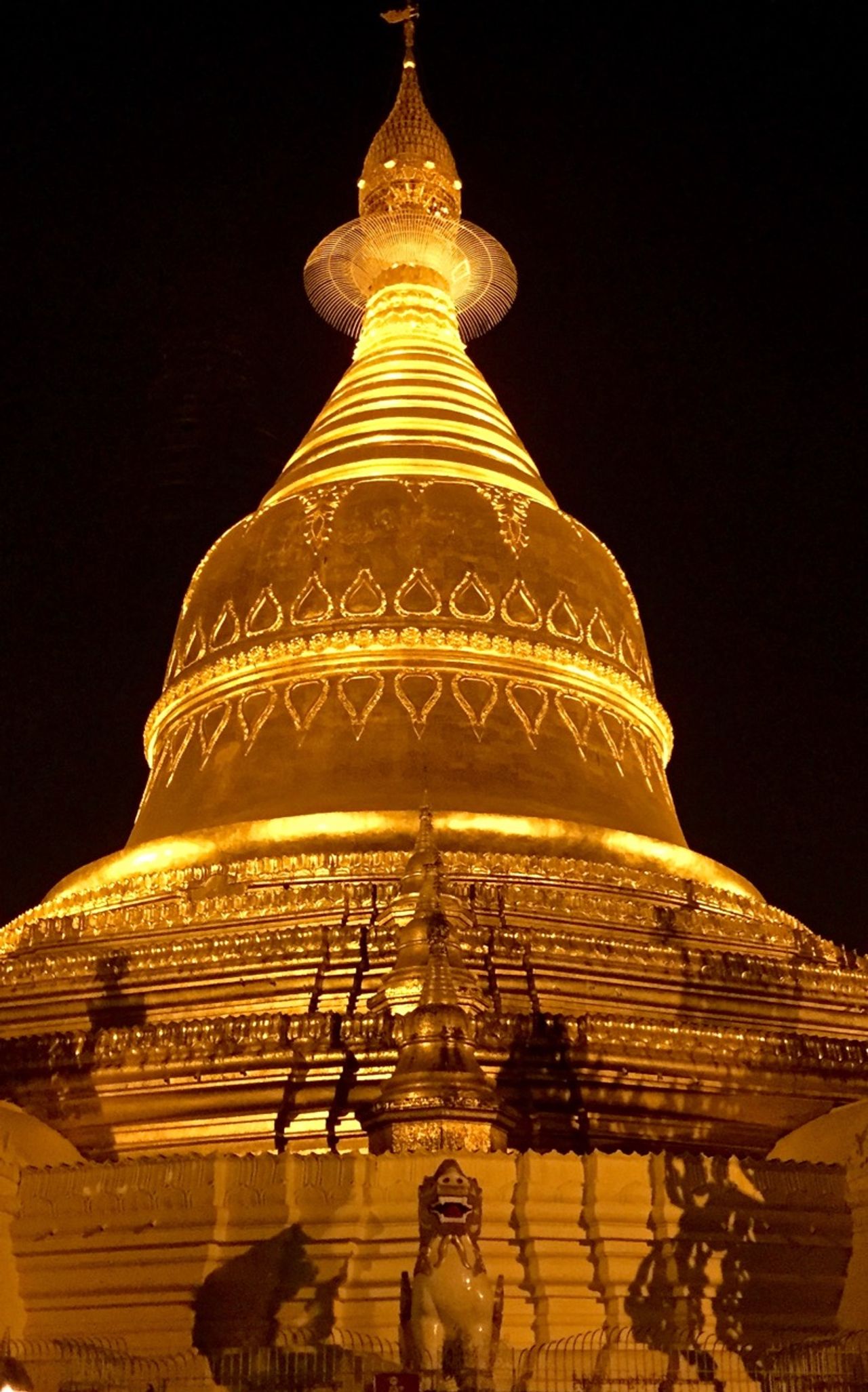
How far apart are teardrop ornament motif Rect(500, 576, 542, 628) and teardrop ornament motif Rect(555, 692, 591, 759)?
66cm

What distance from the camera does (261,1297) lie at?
8539mm

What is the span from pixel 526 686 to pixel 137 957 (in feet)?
13.7

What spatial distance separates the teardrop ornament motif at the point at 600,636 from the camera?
49.0 feet

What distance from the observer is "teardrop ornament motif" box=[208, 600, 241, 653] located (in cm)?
1485

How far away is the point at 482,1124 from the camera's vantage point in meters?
8.58

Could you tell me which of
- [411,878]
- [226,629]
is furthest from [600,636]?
[411,878]

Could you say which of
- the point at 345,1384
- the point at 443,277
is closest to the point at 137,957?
the point at 345,1384

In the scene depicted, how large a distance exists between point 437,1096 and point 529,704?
234 inches

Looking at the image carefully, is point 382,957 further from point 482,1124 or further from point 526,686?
point 526,686

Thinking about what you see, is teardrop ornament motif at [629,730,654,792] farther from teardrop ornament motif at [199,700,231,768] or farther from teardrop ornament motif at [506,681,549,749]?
teardrop ornament motif at [199,700,231,768]

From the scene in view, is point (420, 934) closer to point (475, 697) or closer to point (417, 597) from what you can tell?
point (475, 697)

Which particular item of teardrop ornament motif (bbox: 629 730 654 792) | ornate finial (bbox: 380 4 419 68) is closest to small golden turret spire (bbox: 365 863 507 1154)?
teardrop ornament motif (bbox: 629 730 654 792)

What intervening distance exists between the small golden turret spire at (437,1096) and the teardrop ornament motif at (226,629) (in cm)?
628

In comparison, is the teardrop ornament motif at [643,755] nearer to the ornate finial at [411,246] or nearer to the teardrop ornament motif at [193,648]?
the teardrop ornament motif at [193,648]
